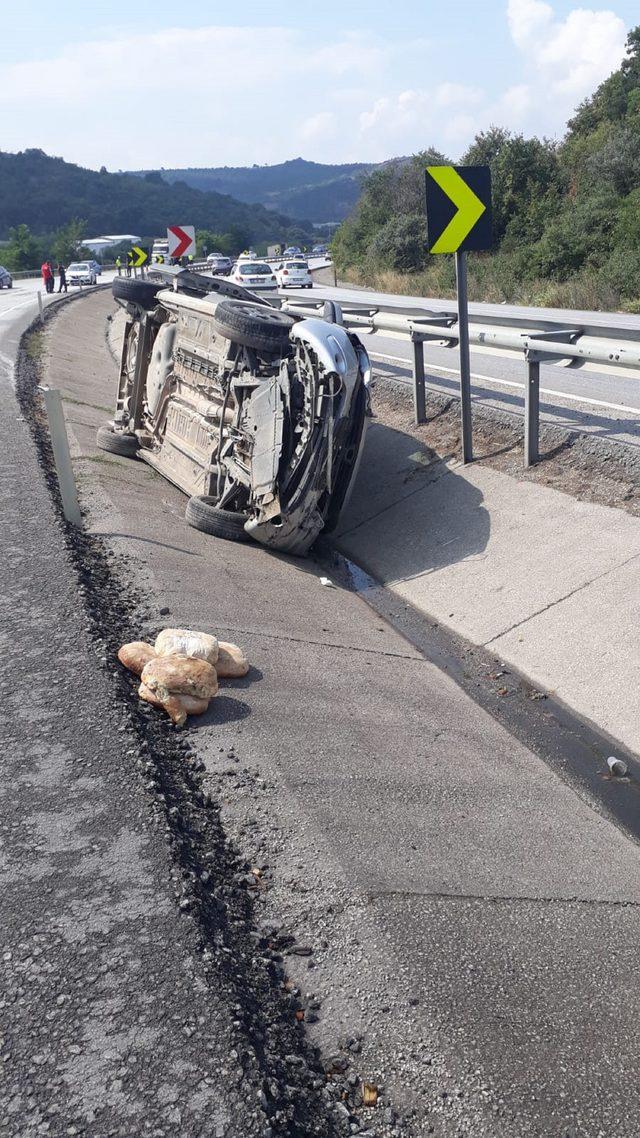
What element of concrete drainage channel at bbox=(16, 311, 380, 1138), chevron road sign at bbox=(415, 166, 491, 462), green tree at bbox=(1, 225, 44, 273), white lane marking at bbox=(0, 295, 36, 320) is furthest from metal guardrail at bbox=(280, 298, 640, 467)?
green tree at bbox=(1, 225, 44, 273)

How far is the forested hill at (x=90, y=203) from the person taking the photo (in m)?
161

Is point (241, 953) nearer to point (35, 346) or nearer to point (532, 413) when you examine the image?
point (532, 413)

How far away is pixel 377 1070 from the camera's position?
124 inches

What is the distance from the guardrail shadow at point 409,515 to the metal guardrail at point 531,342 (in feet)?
2.57

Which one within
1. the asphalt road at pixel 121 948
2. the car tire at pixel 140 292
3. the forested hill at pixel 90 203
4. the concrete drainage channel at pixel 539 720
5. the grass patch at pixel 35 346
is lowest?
the concrete drainage channel at pixel 539 720

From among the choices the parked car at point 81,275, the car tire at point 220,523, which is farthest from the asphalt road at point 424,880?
the parked car at point 81,275

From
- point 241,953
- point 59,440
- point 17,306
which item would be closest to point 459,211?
point 59,440

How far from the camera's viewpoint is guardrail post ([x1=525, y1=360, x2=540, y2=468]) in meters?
9.05

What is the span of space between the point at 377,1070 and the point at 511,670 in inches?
170

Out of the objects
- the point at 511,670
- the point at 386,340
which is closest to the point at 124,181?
the point at 386,340

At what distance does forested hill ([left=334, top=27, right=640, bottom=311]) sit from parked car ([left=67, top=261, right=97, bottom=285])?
1459 centimetres

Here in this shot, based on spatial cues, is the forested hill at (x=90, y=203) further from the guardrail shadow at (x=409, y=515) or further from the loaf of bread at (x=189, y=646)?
Result: the loaf of bread at (x=189, y=646)

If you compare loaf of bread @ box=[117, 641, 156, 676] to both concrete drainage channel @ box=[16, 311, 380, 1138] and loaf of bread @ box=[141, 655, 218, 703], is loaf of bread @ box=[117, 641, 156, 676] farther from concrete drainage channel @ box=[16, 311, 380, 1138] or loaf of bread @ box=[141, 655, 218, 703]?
loaf of bread @ box=[141, 655, 218, 703]

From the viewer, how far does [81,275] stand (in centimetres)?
5538
